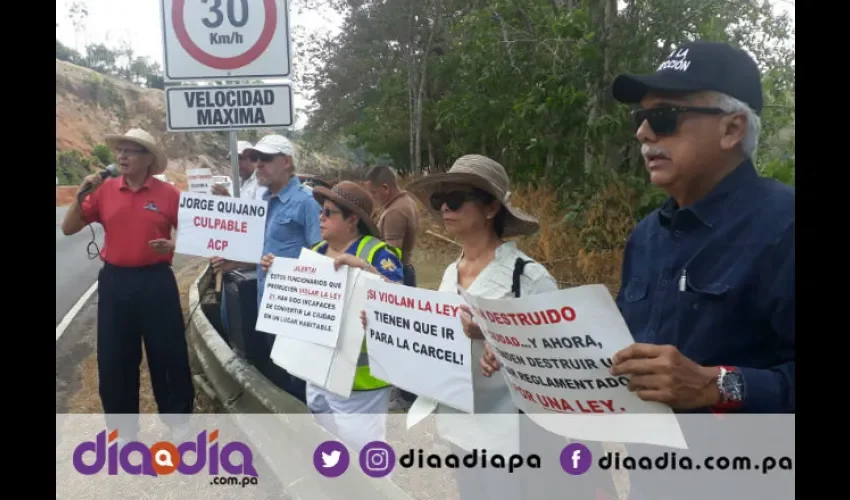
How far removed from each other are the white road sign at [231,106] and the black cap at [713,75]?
2907mm

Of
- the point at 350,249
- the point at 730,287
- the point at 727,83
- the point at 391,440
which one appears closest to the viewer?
the point at 730,287

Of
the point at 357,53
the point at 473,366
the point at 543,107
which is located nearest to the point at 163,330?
the point at 473,366

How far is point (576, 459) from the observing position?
2.56 m

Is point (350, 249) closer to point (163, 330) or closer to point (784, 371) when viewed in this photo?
point (163, 330)

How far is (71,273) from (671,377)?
499 inches

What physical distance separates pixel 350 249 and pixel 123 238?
160cm

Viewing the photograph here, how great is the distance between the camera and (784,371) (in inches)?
63.4

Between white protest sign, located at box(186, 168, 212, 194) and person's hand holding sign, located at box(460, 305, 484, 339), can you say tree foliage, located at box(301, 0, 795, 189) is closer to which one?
person's hand holding sign, located at box(460, 305, 484, 339)

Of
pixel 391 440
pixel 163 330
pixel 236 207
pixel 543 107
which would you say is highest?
pixel 543 107

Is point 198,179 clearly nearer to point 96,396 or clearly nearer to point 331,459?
point 96,396

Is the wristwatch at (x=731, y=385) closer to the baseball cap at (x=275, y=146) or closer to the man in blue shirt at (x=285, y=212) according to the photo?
the man in blue shirt at (x=285, y=212)

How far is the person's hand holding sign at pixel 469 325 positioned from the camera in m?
2.52

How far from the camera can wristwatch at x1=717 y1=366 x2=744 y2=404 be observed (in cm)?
158

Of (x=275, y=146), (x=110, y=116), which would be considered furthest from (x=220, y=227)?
(x=110, y=116)
